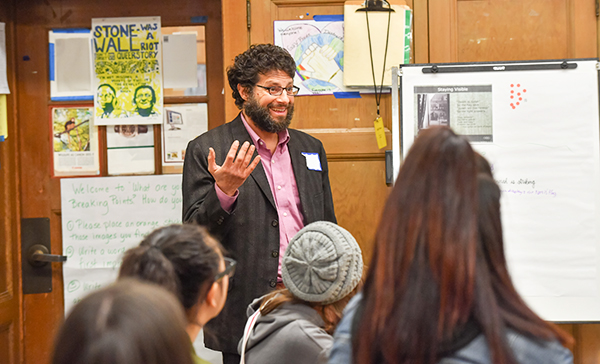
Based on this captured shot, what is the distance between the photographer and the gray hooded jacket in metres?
1.21

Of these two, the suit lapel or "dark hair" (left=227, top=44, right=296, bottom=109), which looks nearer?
the suit lapel

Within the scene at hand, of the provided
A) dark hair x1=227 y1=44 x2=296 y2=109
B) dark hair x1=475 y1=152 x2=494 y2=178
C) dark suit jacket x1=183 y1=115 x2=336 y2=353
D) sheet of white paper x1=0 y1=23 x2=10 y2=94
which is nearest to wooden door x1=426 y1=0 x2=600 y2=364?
dark hair x1=227 y1=44 x2=296 y2=109

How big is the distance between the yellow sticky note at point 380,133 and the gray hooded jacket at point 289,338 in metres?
1.23

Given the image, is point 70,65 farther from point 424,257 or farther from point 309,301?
point 424,257

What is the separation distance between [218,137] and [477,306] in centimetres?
148

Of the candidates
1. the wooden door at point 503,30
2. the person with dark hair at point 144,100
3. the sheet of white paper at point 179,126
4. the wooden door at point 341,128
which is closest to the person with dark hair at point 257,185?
the wooden door at point 341,128

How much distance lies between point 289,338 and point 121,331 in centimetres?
59

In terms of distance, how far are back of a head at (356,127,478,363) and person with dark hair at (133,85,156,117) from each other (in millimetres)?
2036

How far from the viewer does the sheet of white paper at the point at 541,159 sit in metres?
2.19

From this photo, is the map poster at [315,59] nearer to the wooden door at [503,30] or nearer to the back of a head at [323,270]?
the wooden door at [503,30]

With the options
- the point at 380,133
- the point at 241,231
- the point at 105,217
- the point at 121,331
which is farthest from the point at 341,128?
the point at 121,331

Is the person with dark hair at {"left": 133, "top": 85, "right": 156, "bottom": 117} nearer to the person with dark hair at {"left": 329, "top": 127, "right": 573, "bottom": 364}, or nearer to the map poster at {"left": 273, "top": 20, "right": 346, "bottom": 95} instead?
the map poster at {"left": 273, "top": 20, "right": 346, "bottom": 95}

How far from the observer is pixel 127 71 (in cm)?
265

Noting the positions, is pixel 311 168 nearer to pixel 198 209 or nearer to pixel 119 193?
pixel 198 209
